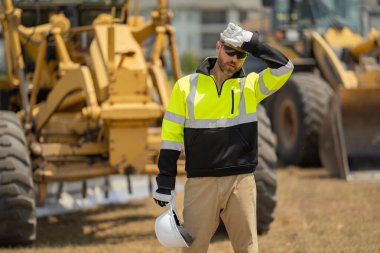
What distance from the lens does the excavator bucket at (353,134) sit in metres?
11.6

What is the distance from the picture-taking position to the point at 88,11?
31.7ft

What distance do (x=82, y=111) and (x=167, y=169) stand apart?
2.84 metres

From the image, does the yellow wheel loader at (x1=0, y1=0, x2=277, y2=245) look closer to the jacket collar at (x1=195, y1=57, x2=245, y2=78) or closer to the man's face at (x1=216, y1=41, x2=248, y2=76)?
the jacket collar at (x1=195, y1=57, x2=245, y2=78)

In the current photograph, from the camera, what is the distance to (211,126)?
5.54 meters

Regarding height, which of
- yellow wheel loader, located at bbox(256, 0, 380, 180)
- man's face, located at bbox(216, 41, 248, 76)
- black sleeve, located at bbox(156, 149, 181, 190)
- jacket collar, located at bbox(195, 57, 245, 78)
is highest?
man's face, located at bbox(216, 41, 248, 76)

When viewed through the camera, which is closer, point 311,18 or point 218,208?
point 218,208

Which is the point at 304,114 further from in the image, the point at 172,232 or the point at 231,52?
the point at 172,232

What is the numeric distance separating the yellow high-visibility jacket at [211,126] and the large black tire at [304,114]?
7418mm

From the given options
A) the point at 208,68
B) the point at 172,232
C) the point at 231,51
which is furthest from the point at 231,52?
the point at 172,232

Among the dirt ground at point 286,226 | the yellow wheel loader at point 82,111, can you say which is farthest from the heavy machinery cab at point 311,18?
the yellow wheel loader at point 82,111

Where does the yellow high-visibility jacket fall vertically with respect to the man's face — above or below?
below

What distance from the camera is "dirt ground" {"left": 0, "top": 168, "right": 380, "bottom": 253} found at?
777cm

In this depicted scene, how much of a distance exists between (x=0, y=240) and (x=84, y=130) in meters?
1.56

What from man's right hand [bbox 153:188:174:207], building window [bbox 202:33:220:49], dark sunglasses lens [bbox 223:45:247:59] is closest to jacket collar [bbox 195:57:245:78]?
dark sunglasses lens [bbox 223:45:247:59]
